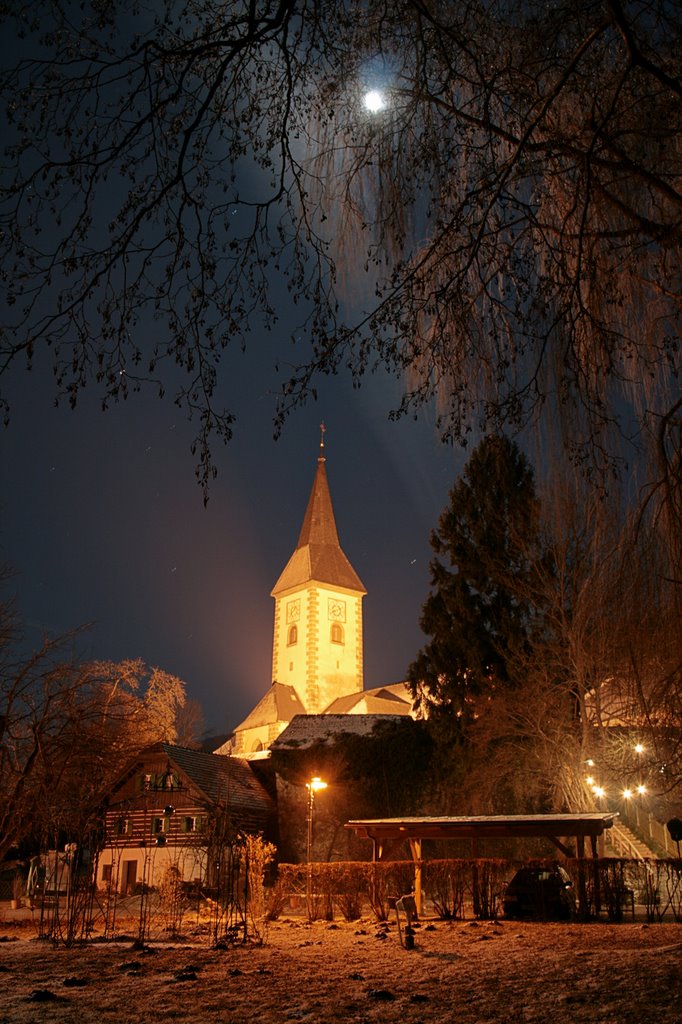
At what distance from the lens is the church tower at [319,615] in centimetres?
6088

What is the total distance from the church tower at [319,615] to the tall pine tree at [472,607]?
3425cm

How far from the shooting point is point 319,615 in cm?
6266

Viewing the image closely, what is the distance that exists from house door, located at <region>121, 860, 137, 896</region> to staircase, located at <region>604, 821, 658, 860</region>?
13.6 metres

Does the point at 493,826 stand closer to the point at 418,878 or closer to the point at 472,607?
the point at 418,878

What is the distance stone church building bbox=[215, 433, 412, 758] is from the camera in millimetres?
55344

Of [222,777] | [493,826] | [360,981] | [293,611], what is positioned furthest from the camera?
[293,611]

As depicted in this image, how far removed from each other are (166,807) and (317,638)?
1474 inches

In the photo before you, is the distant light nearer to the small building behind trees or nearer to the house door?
the small building behind trees

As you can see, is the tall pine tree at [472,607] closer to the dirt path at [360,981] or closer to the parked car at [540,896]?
the parked car at [540,896]

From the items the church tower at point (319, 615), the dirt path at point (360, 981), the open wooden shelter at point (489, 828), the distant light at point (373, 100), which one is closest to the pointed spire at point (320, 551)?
the church tower at point (319, 615)

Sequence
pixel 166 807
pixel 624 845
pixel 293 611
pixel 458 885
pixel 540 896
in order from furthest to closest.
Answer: pixel 293 611
pixel 624 845
pixel 166 807
pixel 458 885
pixel 540 896

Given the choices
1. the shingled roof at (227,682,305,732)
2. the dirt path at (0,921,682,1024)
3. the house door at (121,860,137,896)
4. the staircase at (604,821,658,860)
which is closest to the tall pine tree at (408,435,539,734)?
the staircase at (604,821,658,860)

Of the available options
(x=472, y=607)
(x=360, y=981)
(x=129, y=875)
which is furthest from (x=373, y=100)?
(x=129, y=875)

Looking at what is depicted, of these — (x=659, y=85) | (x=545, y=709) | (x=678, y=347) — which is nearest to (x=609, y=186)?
(x=659, y=85)
